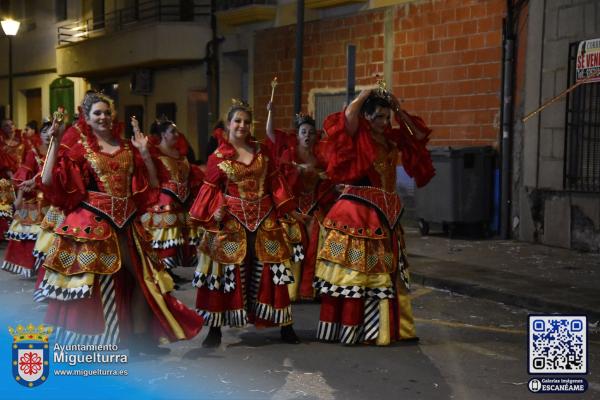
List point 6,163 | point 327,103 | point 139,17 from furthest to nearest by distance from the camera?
point 139,17
point 327,103
point 6,163

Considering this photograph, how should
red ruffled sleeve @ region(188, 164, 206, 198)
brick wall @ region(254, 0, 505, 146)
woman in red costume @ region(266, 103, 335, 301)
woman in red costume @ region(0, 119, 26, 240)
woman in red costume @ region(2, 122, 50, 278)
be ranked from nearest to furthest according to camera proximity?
woman in red costume @ region(266, 103, 335, 301) < red ruffled sleeve @ region(188, 164, 206, 198) < woman in red costume @ region(2, 122, 50, 278) < woman in red costume @ region(0, 119, 26, 240) < brick wall @ region(254, 0, 505, 146)

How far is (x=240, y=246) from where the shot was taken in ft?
23.9

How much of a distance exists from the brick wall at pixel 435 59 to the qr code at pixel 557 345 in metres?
9.29

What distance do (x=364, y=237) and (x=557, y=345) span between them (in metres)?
2.01

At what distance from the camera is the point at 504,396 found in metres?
5.96

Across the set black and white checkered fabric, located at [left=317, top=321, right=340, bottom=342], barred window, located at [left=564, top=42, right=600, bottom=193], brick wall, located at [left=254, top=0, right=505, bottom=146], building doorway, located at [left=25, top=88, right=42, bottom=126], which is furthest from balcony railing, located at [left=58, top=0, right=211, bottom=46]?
black and white checkered fabric, located at [left=317, top=321, right=340, bottom=342]

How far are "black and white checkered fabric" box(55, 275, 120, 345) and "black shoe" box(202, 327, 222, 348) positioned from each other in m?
0.85

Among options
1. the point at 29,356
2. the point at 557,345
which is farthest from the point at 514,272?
the point at 29,356

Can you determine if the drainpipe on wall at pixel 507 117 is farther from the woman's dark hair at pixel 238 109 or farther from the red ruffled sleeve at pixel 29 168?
the woman's dark hair at pixel 238 109

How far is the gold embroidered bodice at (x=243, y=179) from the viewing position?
7367 millimetres

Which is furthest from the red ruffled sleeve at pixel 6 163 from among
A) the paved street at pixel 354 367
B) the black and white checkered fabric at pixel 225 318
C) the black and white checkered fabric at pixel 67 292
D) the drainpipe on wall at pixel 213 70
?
the drainpipe on wall at pixel 213 70

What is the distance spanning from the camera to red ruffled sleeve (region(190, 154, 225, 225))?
24.0ft

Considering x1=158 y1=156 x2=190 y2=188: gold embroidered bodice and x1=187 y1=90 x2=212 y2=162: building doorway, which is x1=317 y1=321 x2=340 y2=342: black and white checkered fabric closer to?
x1=158 y1=156 x2=190 y2=188: gold embroidered bodice

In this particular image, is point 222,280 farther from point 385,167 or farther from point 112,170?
point 385,167
